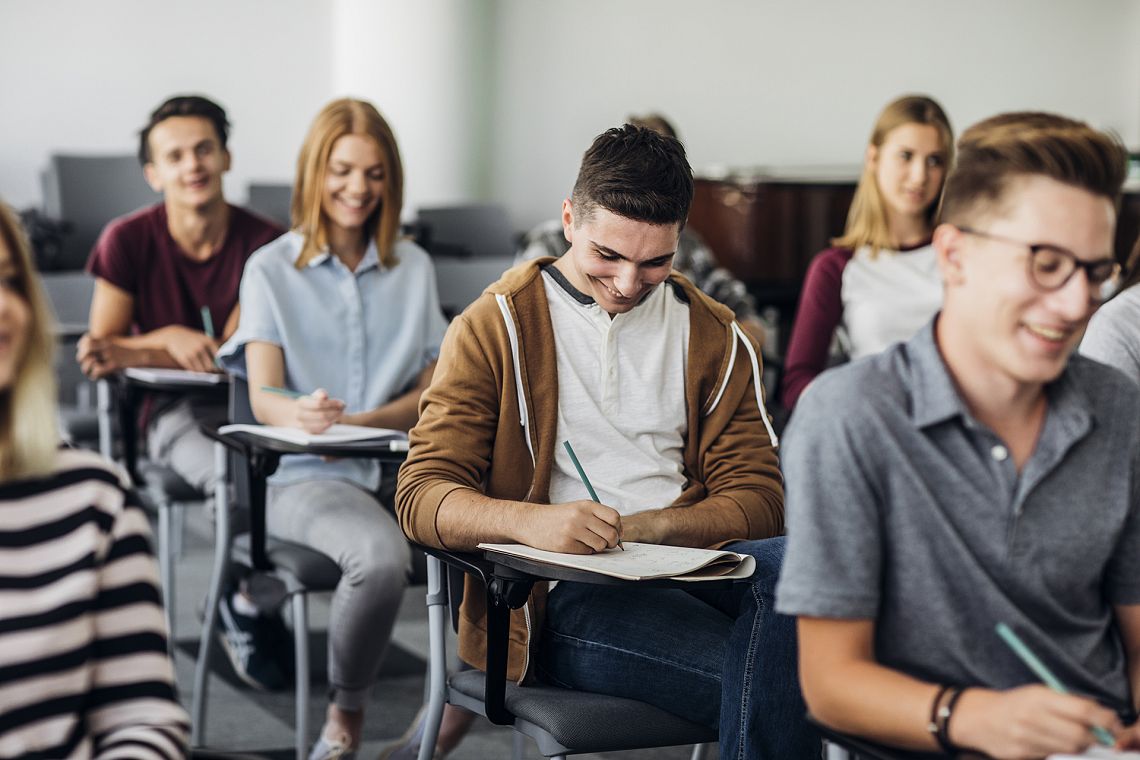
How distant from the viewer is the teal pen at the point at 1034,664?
117 cm

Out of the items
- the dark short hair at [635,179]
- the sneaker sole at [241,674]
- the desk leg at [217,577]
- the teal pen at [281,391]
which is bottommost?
the sneaker sole at [241,674]

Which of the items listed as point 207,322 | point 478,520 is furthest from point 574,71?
point 478,520

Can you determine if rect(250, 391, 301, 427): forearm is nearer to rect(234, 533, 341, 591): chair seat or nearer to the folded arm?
rect(234, 533, 341, 591): chair seat

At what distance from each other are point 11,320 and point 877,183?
260cm

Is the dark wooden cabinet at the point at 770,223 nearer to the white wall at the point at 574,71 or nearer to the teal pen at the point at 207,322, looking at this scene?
the white wall at the point at 574,71

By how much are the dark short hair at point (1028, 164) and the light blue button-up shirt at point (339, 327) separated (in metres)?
1.73

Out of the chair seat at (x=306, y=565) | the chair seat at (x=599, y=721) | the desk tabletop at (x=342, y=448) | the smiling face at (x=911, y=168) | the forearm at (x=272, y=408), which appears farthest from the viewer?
the smiling face at (x=911, y=168)

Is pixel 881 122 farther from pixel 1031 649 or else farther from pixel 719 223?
pixel 719 223

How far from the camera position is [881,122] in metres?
3.45

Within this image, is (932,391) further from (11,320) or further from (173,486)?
(173,486)

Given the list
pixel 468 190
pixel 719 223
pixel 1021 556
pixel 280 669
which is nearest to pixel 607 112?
pixel 468 190

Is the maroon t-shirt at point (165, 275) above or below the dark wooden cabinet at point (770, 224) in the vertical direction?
above

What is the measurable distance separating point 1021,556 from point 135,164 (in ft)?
19.1

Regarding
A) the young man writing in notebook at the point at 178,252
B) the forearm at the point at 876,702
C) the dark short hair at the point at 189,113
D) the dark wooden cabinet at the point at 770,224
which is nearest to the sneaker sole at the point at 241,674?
the young man writing in notebook at the point at 178,252
